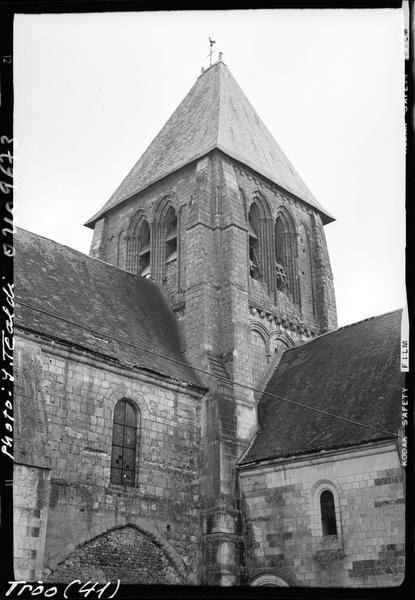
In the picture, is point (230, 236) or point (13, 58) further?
point (230, 236)

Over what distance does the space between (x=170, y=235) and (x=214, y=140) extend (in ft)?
12.6

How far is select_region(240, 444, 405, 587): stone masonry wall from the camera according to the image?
1557cm

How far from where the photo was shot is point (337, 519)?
650 inches

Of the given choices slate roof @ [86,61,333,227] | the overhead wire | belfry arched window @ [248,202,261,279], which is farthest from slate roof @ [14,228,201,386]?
slate roof @ [86,61,333,227]

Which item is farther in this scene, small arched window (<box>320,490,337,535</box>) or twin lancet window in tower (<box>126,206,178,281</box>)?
twin lancet window in tower (<box>126,206,178,281</box>)

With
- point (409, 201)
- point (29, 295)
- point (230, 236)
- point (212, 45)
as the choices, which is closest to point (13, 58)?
point (409, 201)

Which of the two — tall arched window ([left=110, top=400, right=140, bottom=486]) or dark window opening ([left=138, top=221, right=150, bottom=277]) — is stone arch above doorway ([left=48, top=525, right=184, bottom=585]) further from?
dark window opening ([left=138, top=221, right=150, bottom=277])

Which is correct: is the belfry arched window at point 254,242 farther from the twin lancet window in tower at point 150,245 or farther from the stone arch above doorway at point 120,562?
the stone arch above doorway at point 120,562

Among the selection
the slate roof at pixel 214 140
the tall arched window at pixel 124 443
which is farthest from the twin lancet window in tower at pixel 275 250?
the tall arched window at pixel 124 443

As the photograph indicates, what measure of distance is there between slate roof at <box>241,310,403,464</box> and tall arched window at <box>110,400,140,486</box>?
10.8 feet

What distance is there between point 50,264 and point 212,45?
16.4m

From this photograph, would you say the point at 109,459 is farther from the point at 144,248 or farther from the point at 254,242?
the point at 144,248

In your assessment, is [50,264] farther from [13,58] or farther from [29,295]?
[13,58]

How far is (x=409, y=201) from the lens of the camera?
27.8 ft
